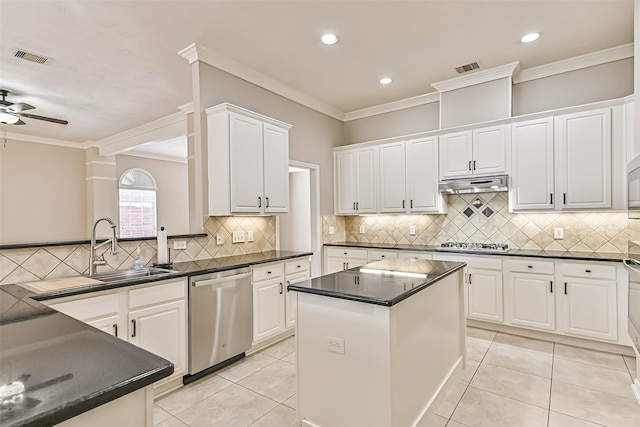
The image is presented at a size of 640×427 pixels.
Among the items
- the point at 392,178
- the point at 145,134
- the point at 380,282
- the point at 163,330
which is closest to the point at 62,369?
the point at 380,282

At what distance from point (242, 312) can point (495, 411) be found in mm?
2156

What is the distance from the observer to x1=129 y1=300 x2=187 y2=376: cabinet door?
7.84ft

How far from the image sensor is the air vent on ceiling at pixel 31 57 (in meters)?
3.37

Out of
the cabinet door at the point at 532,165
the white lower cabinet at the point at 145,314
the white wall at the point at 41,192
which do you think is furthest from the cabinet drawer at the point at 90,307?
the white wall at the point at 41,192

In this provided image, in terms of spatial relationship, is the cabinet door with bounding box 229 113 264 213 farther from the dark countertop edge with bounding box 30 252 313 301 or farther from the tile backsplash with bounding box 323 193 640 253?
the tile backsplash with bounding box 323 193 640 253

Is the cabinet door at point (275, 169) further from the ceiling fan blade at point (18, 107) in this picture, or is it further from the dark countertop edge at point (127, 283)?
the ceiling fan blade at point (18, 107)

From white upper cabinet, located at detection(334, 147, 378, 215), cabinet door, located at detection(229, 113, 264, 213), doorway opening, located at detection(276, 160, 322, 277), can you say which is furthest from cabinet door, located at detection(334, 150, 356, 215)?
cabinet door, located at detection(229, 113, 264, 213)

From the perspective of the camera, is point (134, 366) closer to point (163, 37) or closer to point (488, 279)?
point (163, 37)

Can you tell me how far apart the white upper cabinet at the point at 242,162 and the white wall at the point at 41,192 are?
488cm

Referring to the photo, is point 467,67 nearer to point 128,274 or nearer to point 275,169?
point 275,169

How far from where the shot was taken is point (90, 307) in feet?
7.02

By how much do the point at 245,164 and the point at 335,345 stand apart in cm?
215

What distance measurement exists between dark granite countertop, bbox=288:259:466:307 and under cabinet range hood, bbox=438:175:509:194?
163 centimetres

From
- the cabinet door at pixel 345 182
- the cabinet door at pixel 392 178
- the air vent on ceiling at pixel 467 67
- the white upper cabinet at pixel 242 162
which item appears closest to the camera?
the white upper cabinet at pixel 242 162
